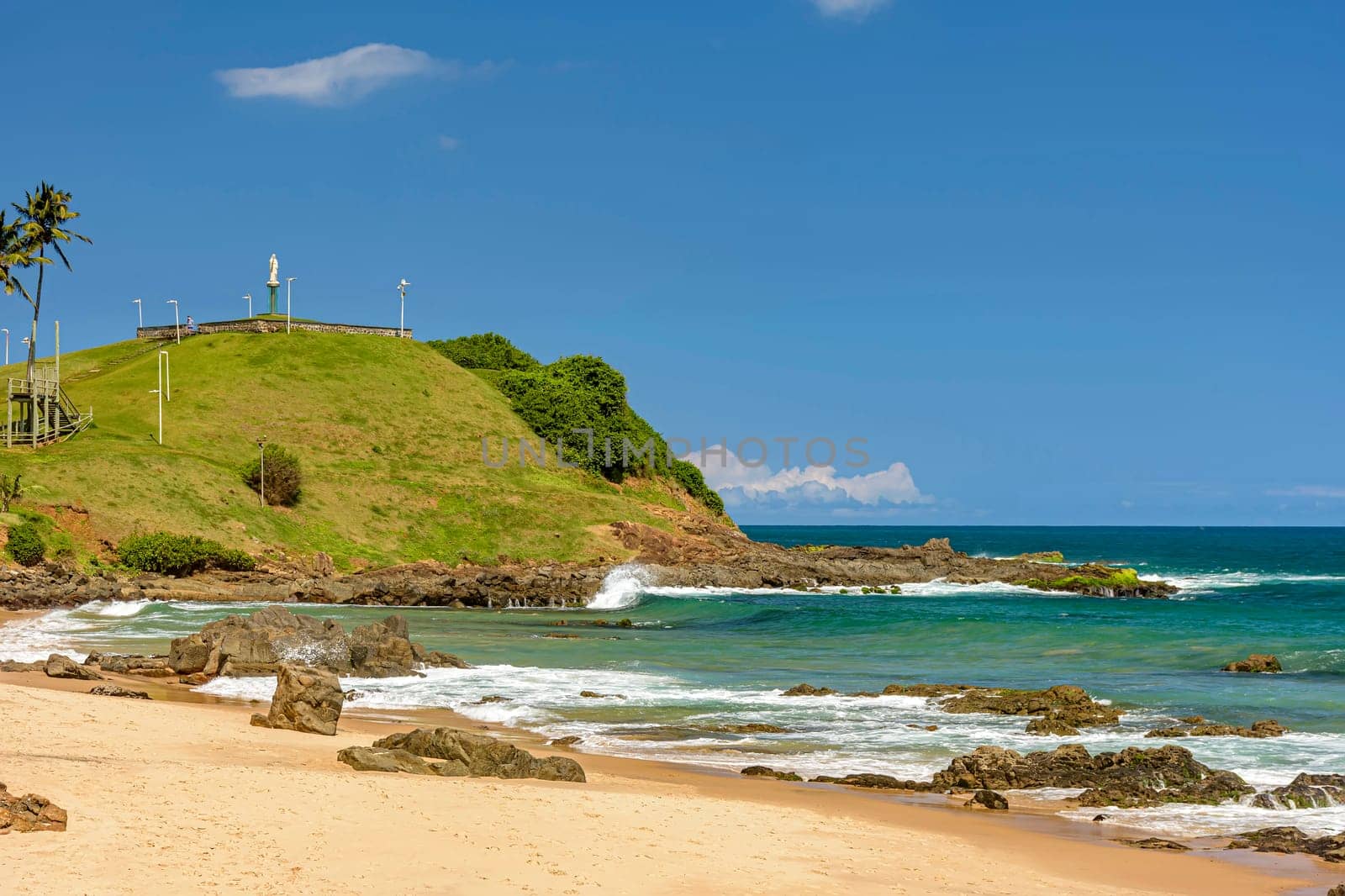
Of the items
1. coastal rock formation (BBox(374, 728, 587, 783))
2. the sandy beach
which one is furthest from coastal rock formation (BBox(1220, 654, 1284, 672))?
coastal rock formation (BBox(374, 728, 587, 783))

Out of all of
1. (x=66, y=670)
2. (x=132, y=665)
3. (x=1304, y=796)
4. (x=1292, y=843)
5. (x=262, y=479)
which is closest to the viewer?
(x=1292, y=843)

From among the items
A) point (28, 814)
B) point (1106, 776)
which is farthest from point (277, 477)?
point (28, 814)

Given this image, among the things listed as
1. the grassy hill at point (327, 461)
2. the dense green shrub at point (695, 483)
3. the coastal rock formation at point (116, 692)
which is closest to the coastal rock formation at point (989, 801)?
the coastal rock formation at point (116, 692)

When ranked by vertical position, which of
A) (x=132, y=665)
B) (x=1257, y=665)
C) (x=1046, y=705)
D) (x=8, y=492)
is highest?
(x=8, y=492)

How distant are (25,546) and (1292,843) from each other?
56.9 metres

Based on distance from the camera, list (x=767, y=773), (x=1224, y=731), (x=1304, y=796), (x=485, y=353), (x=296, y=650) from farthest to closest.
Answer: (x=485, y=353) < (x=296, y=650) < (x=1224, y=731) < (x=767, y=773) < (x=1304, y=796)

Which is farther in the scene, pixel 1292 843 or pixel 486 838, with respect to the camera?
pixel 1292 843

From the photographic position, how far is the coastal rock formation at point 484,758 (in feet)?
56.2

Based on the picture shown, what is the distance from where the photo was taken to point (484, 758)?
17438 millimetres

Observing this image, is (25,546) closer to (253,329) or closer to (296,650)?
(296,650)

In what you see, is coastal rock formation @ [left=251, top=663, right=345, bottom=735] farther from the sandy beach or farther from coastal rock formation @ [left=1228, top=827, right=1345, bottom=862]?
coastal rock formation @ [left=1228, top=827, right=1345, bottom=862]

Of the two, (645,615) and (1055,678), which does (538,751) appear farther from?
(645,615)

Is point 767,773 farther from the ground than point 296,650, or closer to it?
closer to it

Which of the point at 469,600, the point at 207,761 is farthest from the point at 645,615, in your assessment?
the point at 207,761
